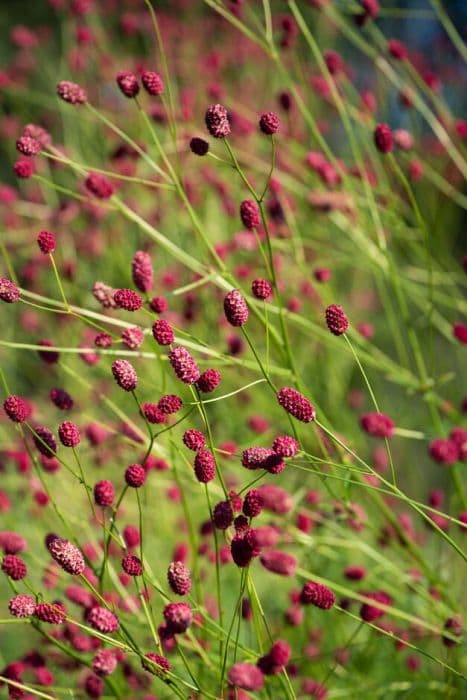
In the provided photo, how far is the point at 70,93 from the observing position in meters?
1.16

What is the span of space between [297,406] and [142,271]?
0.33 metres

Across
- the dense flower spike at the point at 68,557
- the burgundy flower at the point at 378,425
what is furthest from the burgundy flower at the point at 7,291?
the burgundy flower at the point at 378,425

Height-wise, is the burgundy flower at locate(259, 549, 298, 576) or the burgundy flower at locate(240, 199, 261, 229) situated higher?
the burgundy flower at locate(240, 199, 261, 229)

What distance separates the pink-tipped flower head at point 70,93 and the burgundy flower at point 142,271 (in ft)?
0.90

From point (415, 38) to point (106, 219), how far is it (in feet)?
4.76

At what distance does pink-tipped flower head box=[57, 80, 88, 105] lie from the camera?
1154 mm

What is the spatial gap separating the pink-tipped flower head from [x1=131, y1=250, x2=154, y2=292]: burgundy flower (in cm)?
27

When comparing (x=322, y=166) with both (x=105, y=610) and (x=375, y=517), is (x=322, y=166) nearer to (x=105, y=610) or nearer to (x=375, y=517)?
(x=375, y=517)

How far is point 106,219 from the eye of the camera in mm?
2201

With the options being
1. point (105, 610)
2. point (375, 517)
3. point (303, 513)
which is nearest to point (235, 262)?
point (375, 517)

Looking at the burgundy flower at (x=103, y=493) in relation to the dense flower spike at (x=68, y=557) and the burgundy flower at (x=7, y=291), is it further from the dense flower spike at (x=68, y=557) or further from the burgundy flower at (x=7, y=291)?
the burgundy flower at (x=7, y=291)

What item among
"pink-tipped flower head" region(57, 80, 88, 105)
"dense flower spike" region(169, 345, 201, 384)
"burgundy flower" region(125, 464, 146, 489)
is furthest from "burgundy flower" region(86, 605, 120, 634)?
"pink-tipped flower head" region(57, 80, 88, 105)

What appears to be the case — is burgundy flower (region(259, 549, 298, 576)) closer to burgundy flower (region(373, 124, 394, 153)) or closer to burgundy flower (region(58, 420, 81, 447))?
burgundy flower (region(58, 420, 81, 447))

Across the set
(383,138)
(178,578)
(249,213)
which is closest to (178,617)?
(178,578)
